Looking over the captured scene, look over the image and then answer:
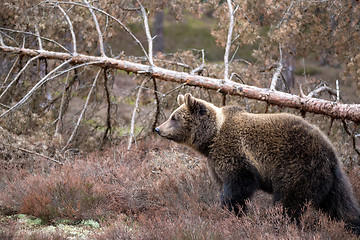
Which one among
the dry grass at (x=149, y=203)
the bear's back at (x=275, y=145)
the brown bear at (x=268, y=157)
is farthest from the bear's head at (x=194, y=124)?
the dry grass at (x=149, y=203)

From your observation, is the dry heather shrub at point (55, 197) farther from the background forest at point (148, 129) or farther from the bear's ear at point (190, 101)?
the bear's ear at point (190, 101)

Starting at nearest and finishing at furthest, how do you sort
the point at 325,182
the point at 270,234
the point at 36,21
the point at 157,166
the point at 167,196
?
the point at 270,234
the point at 325,182
the point at 167,196
the point at 157,166
the point at 36,21

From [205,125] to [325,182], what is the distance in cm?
186

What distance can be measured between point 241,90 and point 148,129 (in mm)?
2979

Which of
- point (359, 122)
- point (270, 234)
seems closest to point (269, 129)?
point (270, 234)

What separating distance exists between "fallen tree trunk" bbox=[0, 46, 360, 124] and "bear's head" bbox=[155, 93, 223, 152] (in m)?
1.54

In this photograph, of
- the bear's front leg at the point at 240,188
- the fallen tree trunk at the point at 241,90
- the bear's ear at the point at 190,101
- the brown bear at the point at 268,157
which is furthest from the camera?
the fallen tree trunk at the point at 241,90

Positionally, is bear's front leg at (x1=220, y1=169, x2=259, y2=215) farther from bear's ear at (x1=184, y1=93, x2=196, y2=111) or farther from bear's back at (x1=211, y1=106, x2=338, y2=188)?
bear's ear at (x1=184, y1=93, x2=196, y2=111)

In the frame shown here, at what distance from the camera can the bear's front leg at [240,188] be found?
5309 mm

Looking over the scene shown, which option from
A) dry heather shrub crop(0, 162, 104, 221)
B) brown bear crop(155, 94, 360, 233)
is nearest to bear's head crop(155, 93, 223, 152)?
brown bear crop(155, 94, 360, 233)

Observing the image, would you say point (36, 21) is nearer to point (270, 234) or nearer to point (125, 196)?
point (125, 196)

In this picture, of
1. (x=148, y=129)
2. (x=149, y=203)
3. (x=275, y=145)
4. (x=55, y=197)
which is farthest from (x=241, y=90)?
(x=55, y=197)

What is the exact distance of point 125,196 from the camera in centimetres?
627

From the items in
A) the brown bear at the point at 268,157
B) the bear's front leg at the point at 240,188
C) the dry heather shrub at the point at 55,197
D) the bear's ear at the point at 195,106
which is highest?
the bear's ear at the point at 195,106
